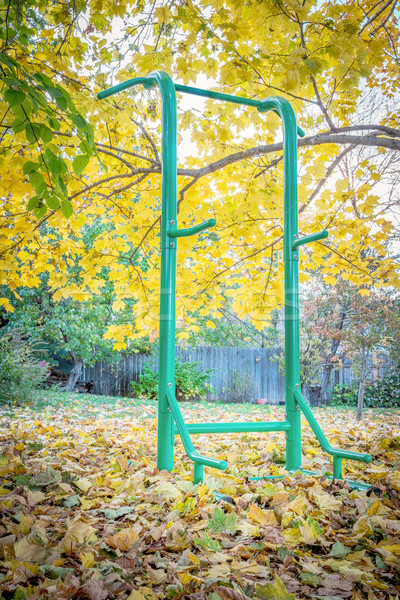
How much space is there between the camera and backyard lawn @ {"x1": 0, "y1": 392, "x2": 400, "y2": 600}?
1.09 m

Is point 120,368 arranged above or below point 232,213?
below

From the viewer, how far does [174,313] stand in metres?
2.00

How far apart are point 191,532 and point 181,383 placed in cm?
827

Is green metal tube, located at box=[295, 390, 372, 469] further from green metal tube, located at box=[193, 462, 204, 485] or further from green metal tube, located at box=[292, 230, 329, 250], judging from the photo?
green metal tube, located at box=[292, 230, 329, 250]

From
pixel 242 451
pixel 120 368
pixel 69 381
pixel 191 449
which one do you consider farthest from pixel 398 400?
pixel 191 449

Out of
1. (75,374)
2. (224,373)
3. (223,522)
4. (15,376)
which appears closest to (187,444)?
(223,522)

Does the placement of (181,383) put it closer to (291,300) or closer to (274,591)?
(291,300)

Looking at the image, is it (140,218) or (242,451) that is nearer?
(242,451)

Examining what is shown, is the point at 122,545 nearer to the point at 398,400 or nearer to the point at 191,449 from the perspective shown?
the point at 191,449

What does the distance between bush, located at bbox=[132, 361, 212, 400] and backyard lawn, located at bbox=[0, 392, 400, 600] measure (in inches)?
284

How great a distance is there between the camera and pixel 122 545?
1293 millimetres

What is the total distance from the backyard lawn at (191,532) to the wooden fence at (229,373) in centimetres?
810

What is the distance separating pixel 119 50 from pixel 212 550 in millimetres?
3335

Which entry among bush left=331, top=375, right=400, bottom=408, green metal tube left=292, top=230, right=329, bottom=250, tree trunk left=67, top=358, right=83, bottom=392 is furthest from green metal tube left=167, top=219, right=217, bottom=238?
bush left=331, top=375, right=400, bottom=408
